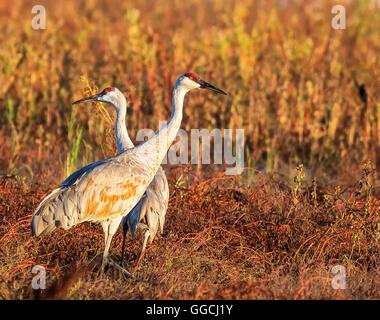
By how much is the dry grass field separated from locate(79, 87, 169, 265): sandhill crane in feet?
0.54

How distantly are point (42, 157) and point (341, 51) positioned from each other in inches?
188

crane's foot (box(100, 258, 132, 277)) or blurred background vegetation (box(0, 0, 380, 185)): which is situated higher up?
blurred background vegetation (box(0, 0, 380, 185))

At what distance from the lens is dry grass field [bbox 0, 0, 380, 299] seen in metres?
5.79

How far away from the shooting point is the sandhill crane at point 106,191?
5.68 m

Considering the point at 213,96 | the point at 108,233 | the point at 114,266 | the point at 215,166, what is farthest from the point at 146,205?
the point at 213,96

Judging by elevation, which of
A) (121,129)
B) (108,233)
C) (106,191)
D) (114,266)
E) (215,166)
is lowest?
(114,266)

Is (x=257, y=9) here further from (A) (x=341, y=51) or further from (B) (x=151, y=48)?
(B) (x=151, y=48)

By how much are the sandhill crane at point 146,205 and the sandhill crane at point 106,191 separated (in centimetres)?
11

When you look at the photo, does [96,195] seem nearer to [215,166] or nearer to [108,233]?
[108,233]

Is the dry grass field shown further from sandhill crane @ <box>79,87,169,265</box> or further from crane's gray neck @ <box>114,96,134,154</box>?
crane's gray neck @ <box>114,96,134,154</box>

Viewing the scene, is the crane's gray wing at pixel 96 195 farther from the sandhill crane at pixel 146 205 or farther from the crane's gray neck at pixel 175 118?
the crane's gray neck at pixel 175 118

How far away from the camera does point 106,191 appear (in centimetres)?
588

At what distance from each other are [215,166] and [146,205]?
2.03 metres

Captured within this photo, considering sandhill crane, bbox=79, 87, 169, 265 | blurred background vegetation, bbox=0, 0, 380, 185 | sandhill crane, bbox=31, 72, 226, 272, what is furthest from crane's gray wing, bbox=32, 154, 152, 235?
blurred background vegetation, bbox=0, 0, 380, 185
